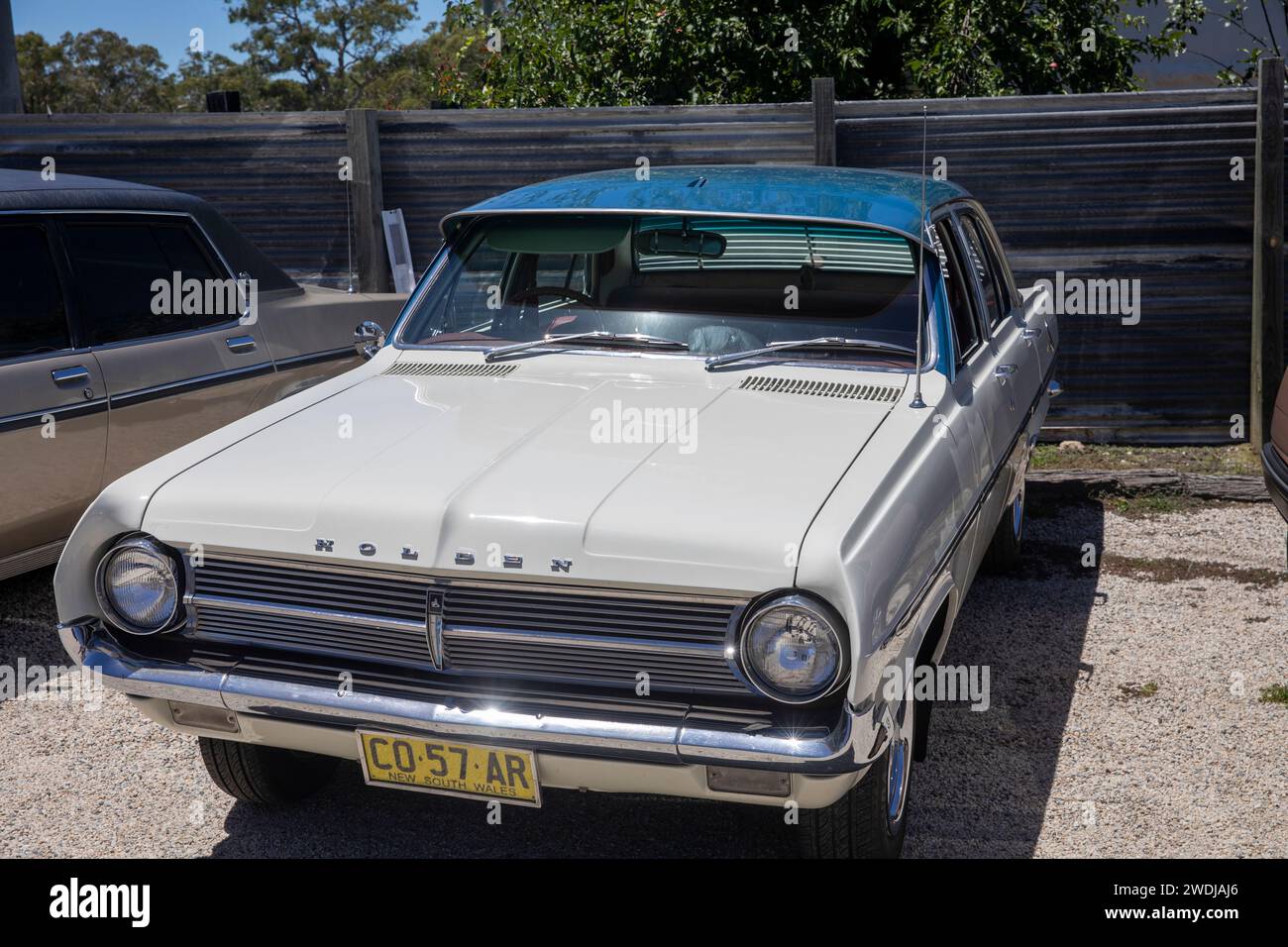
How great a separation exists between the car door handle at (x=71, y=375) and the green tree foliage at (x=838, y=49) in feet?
18.0

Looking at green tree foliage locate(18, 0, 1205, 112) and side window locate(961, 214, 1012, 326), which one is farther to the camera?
green tree foliage locate(18, 0, 1205, 112)

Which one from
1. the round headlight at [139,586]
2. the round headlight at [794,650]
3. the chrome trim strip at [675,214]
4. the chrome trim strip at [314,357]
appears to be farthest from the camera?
the chrome trim strip at [314,357]

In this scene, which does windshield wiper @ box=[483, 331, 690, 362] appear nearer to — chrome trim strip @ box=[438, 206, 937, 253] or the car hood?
the car hood

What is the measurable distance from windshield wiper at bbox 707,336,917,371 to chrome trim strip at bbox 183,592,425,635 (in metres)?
1.37

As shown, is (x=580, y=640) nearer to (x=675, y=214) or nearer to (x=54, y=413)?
(x=675, y=214)

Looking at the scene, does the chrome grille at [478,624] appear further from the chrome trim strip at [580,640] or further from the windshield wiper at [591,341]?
the windshield wiper at [591,341]

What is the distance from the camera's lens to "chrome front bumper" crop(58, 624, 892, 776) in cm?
271

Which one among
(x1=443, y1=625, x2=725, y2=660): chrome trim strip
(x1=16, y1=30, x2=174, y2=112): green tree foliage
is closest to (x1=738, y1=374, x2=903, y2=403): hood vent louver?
(x1=443, y1=625, x2=725, y2=660): chrome trim strip

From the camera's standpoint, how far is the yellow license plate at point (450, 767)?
2.90 metres

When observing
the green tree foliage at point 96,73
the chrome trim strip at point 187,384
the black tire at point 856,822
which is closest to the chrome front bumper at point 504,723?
the black tire at point 856,822

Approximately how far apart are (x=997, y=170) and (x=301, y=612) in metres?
5.81

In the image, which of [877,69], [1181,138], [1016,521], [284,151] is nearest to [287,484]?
[1016,521]

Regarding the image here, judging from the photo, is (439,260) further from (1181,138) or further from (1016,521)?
(1181,138)

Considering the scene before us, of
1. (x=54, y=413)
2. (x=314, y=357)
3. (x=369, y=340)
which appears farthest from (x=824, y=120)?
(x=54, y=413)
